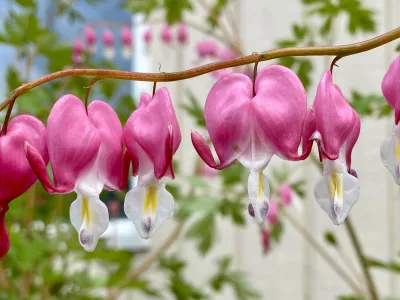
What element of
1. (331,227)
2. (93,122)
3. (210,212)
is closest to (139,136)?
(93,122)

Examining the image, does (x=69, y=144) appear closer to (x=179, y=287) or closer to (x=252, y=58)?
(x=252, y=58)

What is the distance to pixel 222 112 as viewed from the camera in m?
0.39

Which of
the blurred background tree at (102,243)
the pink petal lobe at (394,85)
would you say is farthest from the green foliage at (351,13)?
the pink petal lobe at (394,85)

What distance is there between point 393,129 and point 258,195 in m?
0.11

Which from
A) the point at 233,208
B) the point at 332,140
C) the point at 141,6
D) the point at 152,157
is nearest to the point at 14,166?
the point at 152,157

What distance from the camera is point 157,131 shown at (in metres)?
0.40

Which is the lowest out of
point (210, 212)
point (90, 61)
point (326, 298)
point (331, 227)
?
point (326, 298)

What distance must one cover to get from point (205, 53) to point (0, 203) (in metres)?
1.53

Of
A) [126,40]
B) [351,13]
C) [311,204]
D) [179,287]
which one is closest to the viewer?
[351,13]

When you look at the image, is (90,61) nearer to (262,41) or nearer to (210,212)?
(262,41)

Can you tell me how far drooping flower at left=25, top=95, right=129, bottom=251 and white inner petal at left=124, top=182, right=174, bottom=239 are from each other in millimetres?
19

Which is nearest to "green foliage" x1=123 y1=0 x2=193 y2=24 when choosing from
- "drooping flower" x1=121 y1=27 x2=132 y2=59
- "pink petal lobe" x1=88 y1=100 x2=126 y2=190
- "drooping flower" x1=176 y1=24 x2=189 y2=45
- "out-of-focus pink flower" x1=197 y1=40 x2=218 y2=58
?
"out-of-focus pink flower" x1=197 y1=40 x2=218 y2=58

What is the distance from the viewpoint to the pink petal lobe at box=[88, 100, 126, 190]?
1.36 feet

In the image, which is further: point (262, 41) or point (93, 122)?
point (262, 41)
